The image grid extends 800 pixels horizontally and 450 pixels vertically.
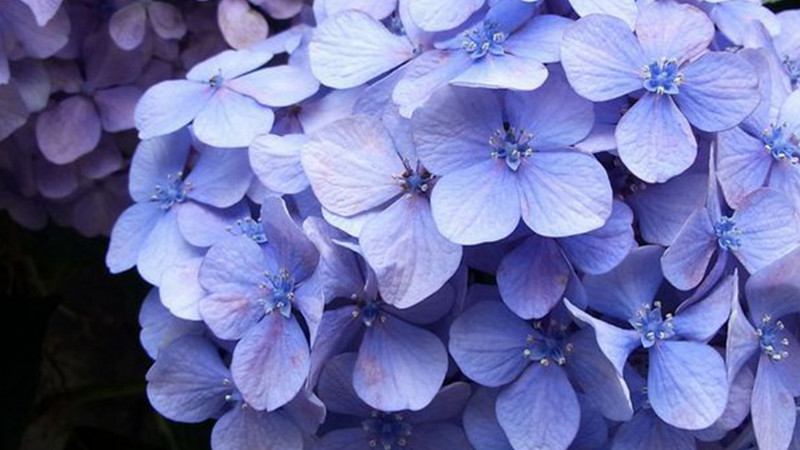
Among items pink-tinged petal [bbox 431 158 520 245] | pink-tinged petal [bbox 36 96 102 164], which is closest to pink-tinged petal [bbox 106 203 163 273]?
pink-tinged petal [bbox 36 96 102 164]

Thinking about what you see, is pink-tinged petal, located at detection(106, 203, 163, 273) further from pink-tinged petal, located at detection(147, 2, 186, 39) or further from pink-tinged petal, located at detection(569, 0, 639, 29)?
pink-tinged petal, located at detection(569, 0, 639, 29)

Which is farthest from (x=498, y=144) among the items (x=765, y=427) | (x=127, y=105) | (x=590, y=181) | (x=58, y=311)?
(x=58, y=311)

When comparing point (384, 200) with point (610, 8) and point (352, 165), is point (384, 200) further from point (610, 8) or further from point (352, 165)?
point (610, 8)

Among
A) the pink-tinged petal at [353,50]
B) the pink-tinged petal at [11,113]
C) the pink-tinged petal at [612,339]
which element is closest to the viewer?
the pink-tinged petal at [612,339]

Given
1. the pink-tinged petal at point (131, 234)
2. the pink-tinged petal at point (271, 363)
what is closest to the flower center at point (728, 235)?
the pink-tinged petal at point (271, 363)

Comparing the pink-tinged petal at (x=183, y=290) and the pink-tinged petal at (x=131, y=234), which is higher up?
the pink-tinged petal at (x=183, y=290)

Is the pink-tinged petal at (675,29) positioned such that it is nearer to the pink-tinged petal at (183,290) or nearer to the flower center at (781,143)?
the flower center at (781,143)

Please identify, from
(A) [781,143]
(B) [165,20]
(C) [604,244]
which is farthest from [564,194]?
(B) [165,20]
